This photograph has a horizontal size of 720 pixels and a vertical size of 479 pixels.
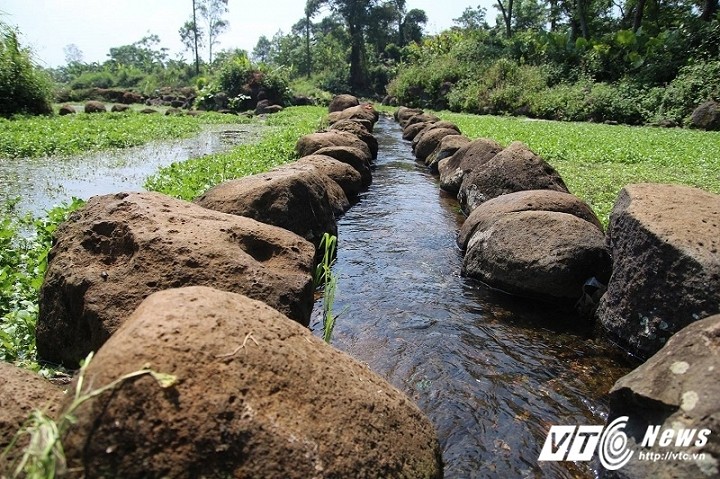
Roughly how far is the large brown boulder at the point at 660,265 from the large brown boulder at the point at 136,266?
9.51 feet

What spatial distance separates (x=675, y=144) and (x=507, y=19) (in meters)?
31.4

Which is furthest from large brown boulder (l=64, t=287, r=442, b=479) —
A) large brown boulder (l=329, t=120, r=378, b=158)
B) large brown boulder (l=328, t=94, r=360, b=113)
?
large brown boulder (l=328, t=94, r=360, b=113)

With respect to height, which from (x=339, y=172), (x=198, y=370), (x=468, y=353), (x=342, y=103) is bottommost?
(x=468, y=353)

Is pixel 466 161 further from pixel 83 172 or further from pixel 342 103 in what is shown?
pixel 342 103

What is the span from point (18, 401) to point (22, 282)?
2.98 metres

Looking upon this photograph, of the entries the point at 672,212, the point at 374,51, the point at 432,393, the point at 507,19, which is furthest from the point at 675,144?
the point at 374,51

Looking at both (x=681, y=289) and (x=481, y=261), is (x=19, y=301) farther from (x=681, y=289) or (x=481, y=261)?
(x=681, y=289)

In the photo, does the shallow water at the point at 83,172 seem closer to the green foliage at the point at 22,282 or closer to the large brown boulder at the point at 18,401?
the green foliage at the point at 22,282

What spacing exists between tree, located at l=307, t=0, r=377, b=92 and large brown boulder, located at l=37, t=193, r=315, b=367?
51.9 m

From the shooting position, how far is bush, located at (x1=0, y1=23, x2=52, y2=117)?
2102 cm

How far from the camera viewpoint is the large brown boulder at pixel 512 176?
8.36m

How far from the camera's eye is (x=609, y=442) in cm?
342

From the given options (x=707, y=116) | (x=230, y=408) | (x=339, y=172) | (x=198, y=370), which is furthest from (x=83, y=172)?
(x=707, y=116)

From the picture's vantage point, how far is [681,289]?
4.41m
